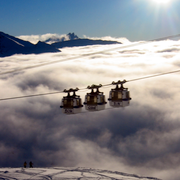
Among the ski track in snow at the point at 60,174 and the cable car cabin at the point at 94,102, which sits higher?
the ski track in snow at the point at 60,174

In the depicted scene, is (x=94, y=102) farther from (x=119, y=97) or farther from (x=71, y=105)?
(x=119, y=97)

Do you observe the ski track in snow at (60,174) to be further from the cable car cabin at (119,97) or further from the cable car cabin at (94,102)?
the cable car cabin at (119,97)

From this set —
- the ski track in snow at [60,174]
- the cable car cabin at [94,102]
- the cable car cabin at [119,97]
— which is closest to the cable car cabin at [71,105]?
the cable car cabin at [94,102]

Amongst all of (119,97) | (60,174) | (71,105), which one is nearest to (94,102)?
(71,105)

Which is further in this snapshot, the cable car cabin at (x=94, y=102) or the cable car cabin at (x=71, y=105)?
the cable car cabin at (x=71, y=105)

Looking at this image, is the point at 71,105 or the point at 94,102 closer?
the point at 94,102

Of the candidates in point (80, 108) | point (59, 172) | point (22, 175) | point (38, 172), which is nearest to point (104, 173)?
point (59, 172)

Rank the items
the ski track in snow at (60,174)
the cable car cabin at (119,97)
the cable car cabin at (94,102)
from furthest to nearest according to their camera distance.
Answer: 1. the ski track in snow at (60,174)
2. the cable car cabin at (119,97)
3. the cable car cabin at (94,102)

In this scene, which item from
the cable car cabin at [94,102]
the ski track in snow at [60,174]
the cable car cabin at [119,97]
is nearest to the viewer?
the cable car cabin at [94,102]

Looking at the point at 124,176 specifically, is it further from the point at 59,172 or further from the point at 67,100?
the point at 67,100
